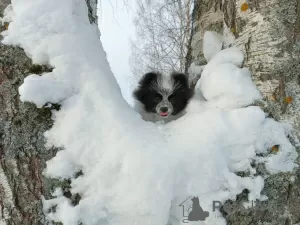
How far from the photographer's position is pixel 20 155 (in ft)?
4.38

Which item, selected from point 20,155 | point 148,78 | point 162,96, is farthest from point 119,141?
point 148,78

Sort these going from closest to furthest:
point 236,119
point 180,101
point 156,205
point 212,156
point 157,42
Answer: point 156,205 < point 212,156 < point 236,119 < point 180,101 < point 157,42

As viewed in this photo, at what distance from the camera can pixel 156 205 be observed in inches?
48.8

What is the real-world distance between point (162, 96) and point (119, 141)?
1.34 meters

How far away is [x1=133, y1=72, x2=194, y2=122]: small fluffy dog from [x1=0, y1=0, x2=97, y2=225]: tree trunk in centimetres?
124

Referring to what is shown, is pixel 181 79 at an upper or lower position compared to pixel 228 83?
upper

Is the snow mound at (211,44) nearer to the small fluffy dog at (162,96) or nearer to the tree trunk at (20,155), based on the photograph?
the small fluffy dog at (162,96)

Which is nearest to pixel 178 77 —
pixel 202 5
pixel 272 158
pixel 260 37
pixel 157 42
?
pixel 202 5

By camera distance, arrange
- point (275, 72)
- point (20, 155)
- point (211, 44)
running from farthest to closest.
A: point (211, 44) → point (275, 72) → point (20, 155)

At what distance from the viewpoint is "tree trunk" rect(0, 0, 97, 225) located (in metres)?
1.31

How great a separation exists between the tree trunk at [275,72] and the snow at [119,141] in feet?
0.15

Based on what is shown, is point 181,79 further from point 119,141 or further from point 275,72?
point 119,141

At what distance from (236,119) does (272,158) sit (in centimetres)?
21

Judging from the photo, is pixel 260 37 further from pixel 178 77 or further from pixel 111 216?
pixel 178 77
